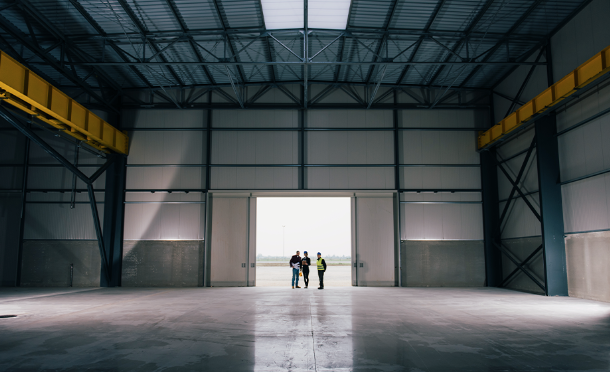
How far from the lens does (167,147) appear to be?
22672mm

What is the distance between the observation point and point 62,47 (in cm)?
1781

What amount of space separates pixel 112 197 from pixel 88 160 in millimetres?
2509

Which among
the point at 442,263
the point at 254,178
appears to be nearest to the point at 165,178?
the point at 254,178

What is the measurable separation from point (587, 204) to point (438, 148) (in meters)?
8.40

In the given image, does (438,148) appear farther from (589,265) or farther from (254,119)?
(254,119)

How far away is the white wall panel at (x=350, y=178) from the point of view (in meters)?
22.5

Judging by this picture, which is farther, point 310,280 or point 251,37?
→ point 310,280

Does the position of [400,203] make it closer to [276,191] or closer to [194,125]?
[276,191]

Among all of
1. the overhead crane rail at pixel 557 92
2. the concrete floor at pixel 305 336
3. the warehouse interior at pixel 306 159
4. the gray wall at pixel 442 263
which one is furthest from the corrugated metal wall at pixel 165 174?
the overhead crane rail at pixel 557 92

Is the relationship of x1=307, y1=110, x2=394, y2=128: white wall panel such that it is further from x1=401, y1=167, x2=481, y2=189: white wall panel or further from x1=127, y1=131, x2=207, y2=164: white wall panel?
x1=127, y1=131, x2=207, y2=164: white wall panel

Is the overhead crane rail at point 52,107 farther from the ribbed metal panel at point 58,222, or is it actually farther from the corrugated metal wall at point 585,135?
the corrugated metal wall at point 585,135

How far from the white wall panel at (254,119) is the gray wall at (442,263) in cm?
937

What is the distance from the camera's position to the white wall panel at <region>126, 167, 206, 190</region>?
2234 cm

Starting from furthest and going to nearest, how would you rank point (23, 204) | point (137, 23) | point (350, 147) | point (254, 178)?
point (350, 147) → point (254, 178) → point (23, 204) → point (137, 23)
